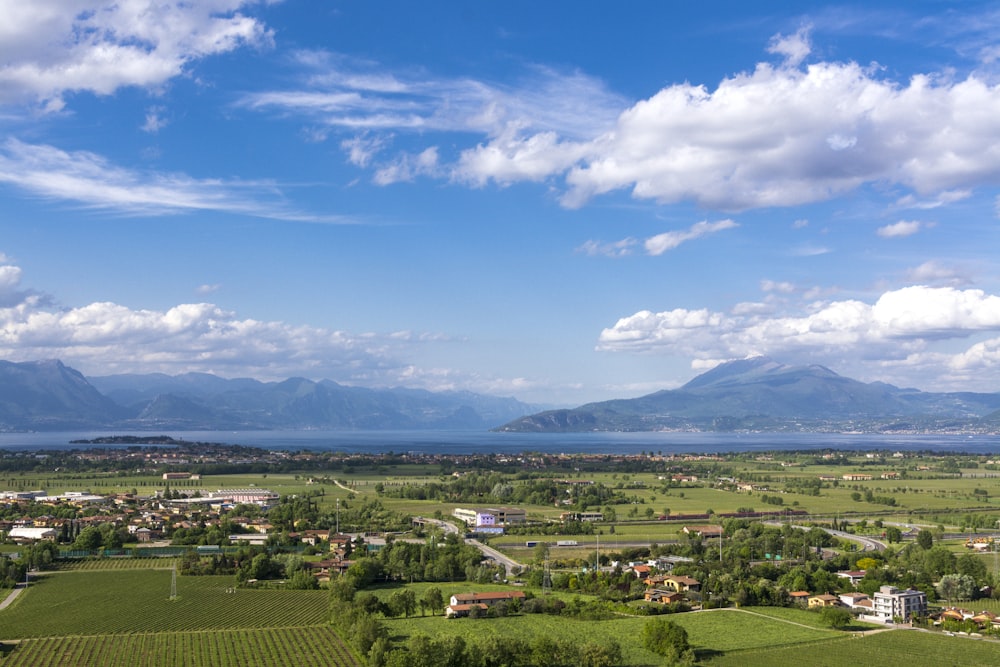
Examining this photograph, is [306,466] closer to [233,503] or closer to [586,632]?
[233,503]

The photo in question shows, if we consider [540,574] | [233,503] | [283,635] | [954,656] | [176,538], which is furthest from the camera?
[233,503]

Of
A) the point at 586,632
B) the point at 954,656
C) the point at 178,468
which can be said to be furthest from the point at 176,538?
the point at 178,468

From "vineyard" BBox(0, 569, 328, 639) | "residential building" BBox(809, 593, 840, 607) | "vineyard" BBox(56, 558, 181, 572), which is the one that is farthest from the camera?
"vineyard" BBox(56, 558, 181, 572)

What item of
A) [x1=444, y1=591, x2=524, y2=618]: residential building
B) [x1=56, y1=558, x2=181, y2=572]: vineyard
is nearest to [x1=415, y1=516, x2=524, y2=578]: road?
[x1=444, y1=591, x2=524, y2=618]: residential building

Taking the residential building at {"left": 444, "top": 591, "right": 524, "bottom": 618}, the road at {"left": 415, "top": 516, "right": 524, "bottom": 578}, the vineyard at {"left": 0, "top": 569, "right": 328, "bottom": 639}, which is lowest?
the road at {"left": 415, "top": 516, "right": 524, "bottom": 578}

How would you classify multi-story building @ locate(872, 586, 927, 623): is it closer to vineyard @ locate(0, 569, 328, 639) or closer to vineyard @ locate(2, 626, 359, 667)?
vineyard @ locate(2, 626, 359, 667)

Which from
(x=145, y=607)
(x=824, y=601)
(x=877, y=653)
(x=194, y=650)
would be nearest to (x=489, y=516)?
(x=824, y=601)
